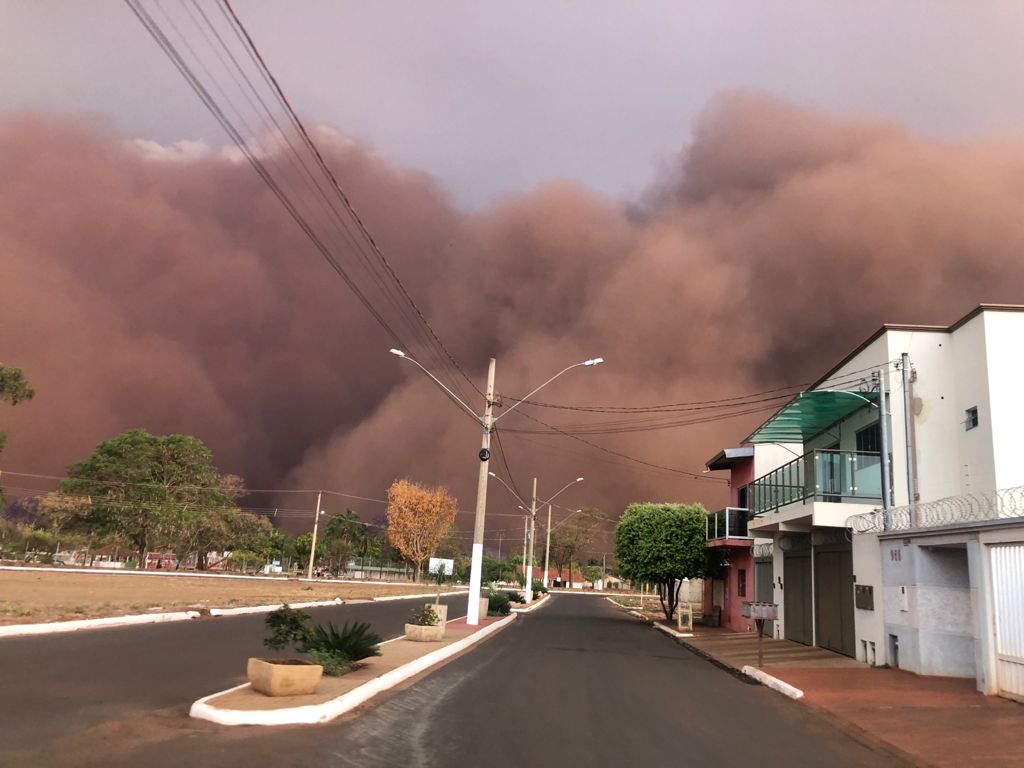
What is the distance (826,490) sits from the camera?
21.4 meters

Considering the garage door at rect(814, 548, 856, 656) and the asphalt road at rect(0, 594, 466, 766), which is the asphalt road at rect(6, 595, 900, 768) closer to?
the asphalt road at rect(0, 594, 466, 766)

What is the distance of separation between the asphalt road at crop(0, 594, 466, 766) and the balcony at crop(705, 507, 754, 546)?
60.2ft

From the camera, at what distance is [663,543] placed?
3725 cm

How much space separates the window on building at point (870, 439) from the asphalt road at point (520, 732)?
350 inches

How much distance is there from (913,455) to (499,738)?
15862 mm

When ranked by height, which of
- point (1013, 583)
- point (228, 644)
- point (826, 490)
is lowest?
point (228, 644)

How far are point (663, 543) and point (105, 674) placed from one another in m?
29.2

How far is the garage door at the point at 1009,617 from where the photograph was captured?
13047mm

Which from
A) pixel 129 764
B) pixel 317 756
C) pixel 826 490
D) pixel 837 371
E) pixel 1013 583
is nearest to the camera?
pixel 129 764

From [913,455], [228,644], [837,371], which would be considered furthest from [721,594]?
[228,644]

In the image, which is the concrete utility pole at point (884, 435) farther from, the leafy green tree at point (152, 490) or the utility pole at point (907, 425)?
the leafy green tree at point (152, 490)

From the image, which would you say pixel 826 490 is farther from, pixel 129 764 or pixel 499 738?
pixel 129 764

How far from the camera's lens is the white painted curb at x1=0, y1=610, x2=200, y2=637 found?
16.6 meters

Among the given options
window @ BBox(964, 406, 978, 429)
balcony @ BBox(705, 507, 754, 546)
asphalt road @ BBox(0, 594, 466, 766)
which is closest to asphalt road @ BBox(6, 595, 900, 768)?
asphalt road @ BBox(0, 594, 466, 766)
